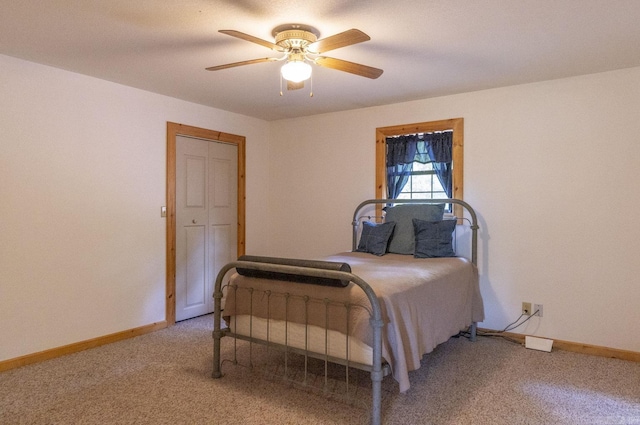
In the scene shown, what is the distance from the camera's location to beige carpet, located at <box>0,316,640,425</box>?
230 cm

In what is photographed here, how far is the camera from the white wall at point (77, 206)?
3.02 m

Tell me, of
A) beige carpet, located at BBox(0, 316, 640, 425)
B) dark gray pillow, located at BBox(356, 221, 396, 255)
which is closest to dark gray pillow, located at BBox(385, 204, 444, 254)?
dark gray pillow, located at BBox(356, 221, 396, 255)

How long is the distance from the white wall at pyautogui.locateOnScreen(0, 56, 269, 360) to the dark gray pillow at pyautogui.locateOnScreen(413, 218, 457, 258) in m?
2.38

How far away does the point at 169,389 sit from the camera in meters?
2.64

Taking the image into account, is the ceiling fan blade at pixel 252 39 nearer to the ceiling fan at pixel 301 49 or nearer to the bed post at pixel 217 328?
the ceiling fan at pixel 301 49

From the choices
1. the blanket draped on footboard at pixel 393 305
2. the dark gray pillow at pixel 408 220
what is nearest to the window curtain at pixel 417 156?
the dark gray pillow at pixel 408 220

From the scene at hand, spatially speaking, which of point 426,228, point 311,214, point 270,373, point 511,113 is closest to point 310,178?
point 311,214

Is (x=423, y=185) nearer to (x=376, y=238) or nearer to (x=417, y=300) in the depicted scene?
(x=376, y=238)

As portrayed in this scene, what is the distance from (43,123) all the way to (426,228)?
314 cm

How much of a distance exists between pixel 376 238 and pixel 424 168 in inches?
36.2

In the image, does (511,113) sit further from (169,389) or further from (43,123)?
(43,123)

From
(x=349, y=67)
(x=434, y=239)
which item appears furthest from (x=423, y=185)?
(x=349, y=67)

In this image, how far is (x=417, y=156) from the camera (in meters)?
4.20

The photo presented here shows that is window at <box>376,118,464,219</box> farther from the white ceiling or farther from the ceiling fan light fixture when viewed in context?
the ceiling fan light fixture
